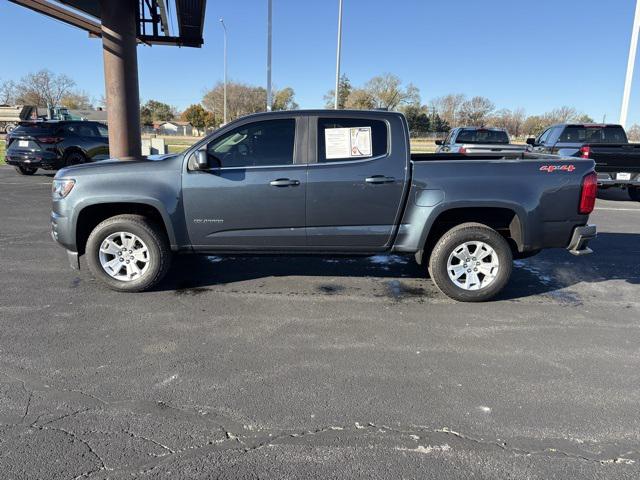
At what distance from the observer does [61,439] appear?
2564 millimetres

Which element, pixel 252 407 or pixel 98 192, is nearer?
pixel 252 407

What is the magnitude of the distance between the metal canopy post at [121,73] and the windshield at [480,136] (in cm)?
1003

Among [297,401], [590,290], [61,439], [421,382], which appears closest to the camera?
[61,439]

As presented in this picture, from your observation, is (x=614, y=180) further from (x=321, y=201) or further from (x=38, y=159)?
(x=38, y=159)

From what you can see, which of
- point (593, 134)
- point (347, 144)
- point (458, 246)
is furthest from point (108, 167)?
point (593, 134)

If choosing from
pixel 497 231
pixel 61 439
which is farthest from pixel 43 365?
pixel 497 231

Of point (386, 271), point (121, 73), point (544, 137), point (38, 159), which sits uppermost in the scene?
point (121, 73)

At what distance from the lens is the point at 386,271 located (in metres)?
5.82

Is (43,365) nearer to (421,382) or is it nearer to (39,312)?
(39,312)

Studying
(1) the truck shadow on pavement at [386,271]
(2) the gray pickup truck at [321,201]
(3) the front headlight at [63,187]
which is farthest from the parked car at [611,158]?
(3) the front headlight at [63,187]

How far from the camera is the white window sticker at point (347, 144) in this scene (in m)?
4.75

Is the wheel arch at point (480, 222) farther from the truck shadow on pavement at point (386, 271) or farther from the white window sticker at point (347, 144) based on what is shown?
the white window sticker at point (347, 144)

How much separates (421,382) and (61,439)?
7.40 feet

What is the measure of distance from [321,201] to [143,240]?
1.88 metres
